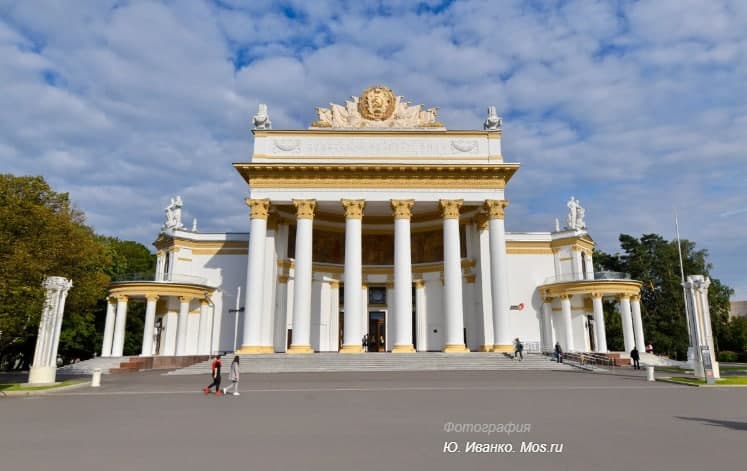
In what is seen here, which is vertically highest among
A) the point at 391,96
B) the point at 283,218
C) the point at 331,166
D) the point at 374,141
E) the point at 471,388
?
the point at 391,96

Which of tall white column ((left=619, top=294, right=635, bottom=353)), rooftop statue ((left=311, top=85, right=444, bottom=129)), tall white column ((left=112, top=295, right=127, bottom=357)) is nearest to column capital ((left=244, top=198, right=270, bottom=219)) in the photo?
rooftop statue ((left=311, top=85, right=444, bottom=129))

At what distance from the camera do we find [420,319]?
36.1 m

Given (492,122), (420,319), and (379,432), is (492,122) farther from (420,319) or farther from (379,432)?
(379,432)

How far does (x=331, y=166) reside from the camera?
31.1 metres

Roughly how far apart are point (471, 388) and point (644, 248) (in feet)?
161

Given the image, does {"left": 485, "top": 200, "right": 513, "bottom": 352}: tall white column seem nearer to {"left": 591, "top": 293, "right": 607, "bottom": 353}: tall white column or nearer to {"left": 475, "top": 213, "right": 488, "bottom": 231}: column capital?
{"left": 475, "top": 213, "right": 488, "bottom": 231}: column capital

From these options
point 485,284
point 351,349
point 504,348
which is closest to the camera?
point 351,349

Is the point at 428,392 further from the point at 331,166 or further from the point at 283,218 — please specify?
the point at 283,218

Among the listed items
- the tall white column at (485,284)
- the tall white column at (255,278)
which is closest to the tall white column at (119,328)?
the tall white column at (255,278)

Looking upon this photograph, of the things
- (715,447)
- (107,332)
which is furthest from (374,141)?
(715,447)

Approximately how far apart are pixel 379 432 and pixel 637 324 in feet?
112

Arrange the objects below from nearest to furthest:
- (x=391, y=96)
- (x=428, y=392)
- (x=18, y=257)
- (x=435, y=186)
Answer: (x=428, y=392), (x=18, y=257), (x=435, y=186), (x=391, y=96)

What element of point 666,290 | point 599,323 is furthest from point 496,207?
point 666,290

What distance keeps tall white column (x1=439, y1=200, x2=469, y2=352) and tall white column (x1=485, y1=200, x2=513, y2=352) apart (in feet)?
6.65
